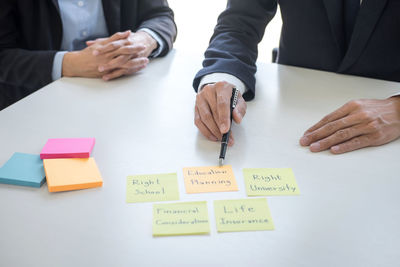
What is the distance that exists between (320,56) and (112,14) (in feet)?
2.50

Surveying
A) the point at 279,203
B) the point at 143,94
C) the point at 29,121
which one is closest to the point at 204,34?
the point at 143,94

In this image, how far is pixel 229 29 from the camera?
1.06m

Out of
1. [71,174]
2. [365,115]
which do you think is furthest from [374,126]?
[71,174]

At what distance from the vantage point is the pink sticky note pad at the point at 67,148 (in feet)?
2.20

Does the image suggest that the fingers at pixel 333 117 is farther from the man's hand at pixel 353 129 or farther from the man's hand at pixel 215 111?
the man's hand at pixel 215 111

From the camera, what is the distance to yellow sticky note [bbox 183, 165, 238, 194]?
2.04 feet

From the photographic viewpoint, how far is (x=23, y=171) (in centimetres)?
63

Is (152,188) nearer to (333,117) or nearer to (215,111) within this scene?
(215,111)

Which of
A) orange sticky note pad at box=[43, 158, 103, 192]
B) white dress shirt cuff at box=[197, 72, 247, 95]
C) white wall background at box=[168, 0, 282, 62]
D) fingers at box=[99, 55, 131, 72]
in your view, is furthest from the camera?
white wall background at box=[168, 0, 282, 62]

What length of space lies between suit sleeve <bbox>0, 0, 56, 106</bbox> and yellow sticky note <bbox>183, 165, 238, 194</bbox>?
2.10 feet

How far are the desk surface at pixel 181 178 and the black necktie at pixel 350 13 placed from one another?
0.52ft

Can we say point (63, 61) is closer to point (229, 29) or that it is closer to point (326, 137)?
point (229, 29)

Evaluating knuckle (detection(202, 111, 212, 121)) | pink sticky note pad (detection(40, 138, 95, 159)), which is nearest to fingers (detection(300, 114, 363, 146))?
knuckle (detection(202, 111, 212, 121))

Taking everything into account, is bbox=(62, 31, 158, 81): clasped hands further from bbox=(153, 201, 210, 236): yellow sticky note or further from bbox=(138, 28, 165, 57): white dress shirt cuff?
bbox=(153, 201, 210, 236): yellow sticky note
